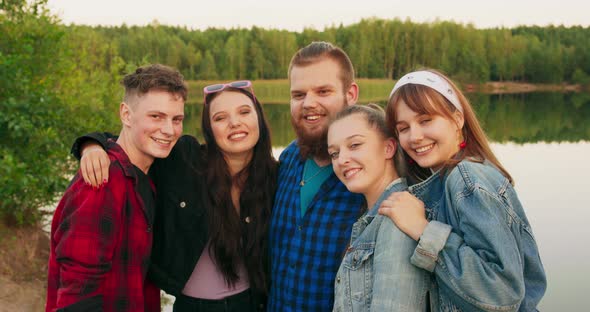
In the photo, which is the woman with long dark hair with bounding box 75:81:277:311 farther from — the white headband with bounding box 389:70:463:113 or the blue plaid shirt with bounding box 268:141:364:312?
the white headband with bounding box 389:70:463:113

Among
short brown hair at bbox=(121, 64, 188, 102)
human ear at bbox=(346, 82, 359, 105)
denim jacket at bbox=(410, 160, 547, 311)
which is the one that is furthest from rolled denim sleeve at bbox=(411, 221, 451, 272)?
short brown hair at bbox=(121, 64, 188, 102)

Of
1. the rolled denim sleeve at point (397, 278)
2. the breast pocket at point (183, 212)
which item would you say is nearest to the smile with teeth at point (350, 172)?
the rolled denim sleeve at point (397, 278)

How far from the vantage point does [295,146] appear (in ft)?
10.5

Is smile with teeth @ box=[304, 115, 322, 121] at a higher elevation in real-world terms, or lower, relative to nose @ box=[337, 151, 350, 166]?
higher

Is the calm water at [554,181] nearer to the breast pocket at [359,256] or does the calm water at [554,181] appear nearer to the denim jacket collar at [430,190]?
the denim jacket collar at [430,190]

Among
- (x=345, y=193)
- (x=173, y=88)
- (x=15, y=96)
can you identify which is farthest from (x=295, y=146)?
(x=15, y=96)

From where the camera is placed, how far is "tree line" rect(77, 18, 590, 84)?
52.0 meters

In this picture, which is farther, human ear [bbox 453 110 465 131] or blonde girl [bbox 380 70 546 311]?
human ear [bbox 453 110 465 131]

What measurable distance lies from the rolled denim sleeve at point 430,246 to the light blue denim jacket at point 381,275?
0.17 ft

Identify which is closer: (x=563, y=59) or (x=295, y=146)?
(x=295, y=146)

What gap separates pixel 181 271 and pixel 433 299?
1.38 metres

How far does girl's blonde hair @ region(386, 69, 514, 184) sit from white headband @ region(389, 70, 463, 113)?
2 cm

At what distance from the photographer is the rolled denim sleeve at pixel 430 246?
75.7 inches

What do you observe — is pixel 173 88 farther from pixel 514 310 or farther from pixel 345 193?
pixel 514 310
